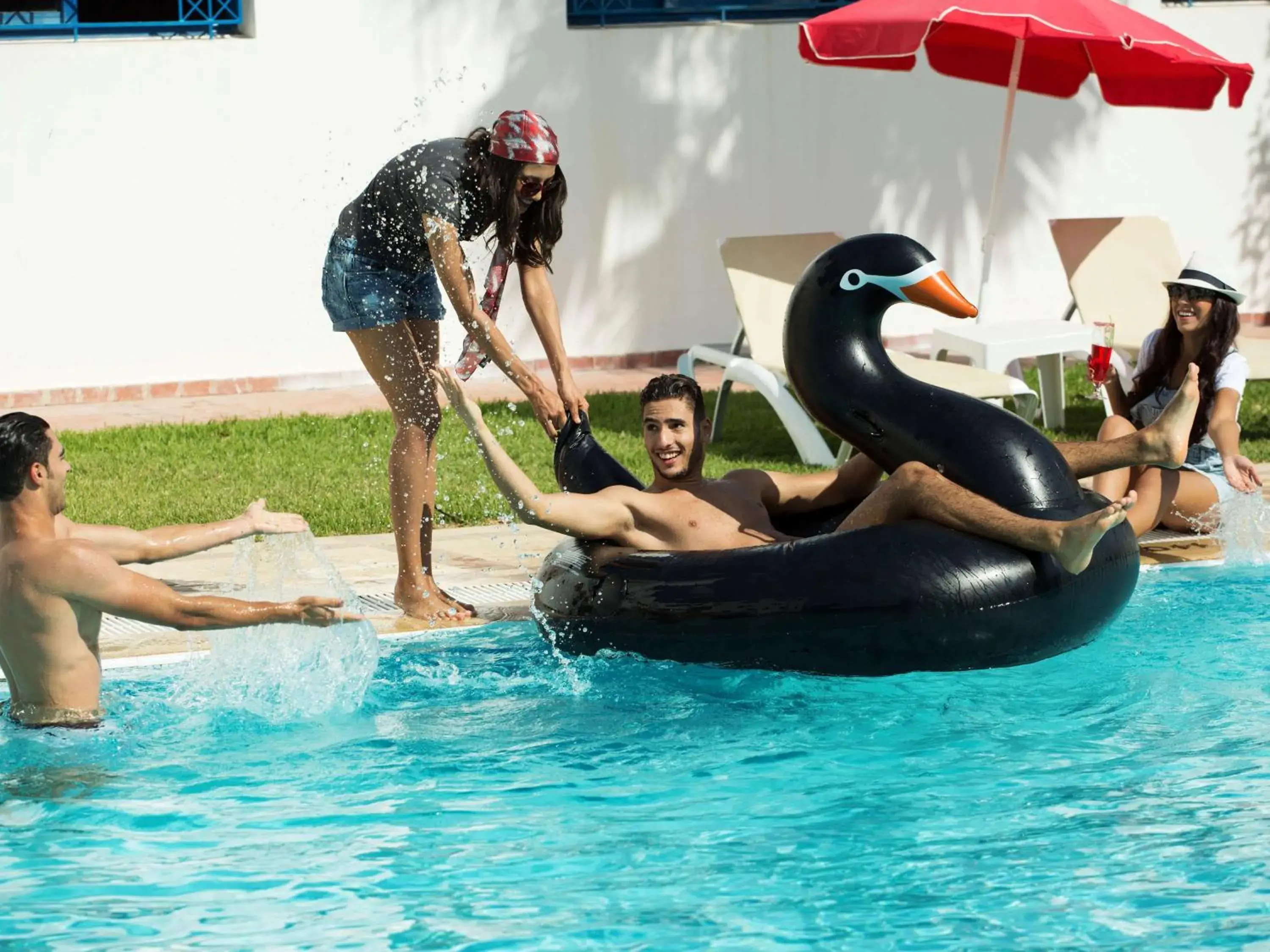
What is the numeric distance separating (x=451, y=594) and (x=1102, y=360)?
124 inches

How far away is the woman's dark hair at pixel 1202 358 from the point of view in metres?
7.12

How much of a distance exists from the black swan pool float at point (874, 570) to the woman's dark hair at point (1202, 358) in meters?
1.65

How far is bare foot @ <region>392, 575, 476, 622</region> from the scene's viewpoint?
636 cm

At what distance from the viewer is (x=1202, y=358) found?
23.4 feet

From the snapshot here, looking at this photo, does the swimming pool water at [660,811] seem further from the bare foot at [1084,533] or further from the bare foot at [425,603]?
the bare foot at [1084,533]

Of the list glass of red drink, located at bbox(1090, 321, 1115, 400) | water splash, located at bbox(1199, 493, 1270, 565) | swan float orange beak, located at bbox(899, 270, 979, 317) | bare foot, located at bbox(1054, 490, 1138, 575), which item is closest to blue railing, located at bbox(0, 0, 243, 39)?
glass of red drink, located at bbox(1090, 321, 1115, 400)

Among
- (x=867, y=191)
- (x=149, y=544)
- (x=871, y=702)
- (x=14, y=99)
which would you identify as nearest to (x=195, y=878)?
(x=149, y=544)

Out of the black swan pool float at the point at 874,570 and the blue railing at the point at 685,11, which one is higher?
the blue railing at the point at 685,11

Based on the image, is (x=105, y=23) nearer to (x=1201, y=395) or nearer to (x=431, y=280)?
A: (x=431, y=280)

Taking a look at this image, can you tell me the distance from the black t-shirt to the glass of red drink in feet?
10.0

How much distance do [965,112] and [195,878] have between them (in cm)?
1023

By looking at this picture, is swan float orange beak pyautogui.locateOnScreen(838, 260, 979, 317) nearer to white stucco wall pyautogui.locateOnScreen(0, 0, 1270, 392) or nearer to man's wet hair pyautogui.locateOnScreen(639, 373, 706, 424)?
man's wet hair pyautogui.locateOnScreen(639, 373, 706, 424)

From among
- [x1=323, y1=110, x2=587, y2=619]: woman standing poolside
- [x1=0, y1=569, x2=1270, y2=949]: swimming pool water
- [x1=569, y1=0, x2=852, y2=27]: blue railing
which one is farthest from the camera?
[x1=569, y1=0, x2=852, y2=27]: blue railing

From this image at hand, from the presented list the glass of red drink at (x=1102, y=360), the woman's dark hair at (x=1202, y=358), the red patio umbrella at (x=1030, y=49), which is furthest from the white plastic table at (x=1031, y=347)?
the woman's dark hair at (x=1202, y=358)
